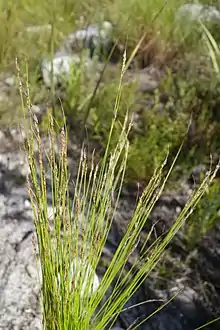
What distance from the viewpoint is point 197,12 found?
110 inches

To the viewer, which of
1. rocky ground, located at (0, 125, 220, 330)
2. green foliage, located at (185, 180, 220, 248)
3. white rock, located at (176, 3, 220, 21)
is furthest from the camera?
white rock, located at (176, 3, 220, 21)

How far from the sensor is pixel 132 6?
274cm

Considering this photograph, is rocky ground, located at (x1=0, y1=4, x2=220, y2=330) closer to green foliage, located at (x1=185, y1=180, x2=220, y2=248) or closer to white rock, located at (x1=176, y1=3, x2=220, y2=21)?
green foliage, located at (x1=185, y1=180, x2=220, y2=248)

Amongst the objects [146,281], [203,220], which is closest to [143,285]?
[146,281]

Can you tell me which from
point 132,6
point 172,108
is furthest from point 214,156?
point 132,6

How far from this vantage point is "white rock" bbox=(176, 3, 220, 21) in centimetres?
272

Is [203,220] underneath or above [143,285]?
above

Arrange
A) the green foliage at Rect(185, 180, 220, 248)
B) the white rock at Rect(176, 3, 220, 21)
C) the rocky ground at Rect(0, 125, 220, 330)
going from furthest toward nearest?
1. the white rock at Rect(176, 3, 220, 21)
2. the green foliage at Rect(185, 180, 220, 248)
3. the rocky ground at Rect(0, 125, 220, 330)

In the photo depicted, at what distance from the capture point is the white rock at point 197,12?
2.72 metres

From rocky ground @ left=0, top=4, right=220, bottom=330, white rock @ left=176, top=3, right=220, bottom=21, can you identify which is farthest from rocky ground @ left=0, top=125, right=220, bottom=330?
white rock @ left=176, top=3, right=220, bottom=21

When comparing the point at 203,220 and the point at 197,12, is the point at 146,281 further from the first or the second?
the point at 197,12

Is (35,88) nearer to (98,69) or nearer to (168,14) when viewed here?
(98,69)

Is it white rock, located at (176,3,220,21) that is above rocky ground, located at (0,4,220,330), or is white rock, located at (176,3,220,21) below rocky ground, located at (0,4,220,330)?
above

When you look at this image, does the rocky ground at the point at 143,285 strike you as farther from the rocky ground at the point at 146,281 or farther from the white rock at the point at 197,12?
the white rock at the point at 197,12
